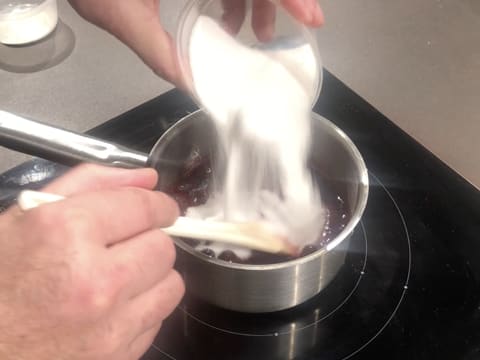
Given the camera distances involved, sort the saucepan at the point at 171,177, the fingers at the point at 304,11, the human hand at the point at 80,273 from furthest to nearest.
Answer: the fingers at the point at 304,11
the saucepan at the point at 171,177
the human hand at the point at 80,273

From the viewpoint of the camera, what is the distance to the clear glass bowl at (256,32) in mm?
702

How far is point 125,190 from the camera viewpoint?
1.70ft

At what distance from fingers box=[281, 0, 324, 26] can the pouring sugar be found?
31 millimetres

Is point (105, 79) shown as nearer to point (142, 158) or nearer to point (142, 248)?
Result: point (142, 158)

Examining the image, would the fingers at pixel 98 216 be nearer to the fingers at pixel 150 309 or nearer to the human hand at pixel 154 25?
the fingers at pixel 150 309

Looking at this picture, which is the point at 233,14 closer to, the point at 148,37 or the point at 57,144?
the point at 148,37

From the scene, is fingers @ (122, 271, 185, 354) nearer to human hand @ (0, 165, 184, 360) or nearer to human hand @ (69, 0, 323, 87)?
human hand @ (0, 165, 184, 360)

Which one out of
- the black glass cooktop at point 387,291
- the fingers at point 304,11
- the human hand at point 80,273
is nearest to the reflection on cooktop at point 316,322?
the black glass cooktop at point 387,291

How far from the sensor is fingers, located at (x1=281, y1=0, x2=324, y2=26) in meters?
0.70

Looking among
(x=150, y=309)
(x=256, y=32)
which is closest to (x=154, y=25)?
(x=256, y=32)

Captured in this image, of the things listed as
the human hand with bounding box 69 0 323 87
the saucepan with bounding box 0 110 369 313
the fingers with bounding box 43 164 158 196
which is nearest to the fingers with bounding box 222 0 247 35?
the human hand with bounding box 69 0 323 87

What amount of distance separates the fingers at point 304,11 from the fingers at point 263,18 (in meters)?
0.08

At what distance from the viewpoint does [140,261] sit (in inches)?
20.0

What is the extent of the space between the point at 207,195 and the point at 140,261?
280 mm
